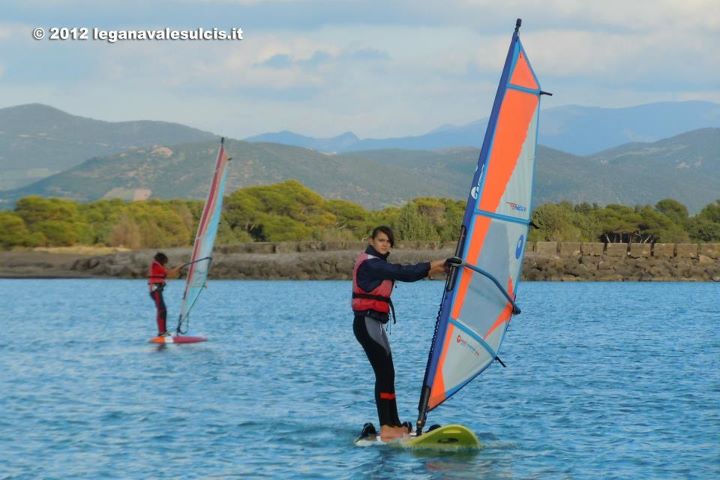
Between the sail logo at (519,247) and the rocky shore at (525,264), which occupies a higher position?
the sail logo at (519,247)

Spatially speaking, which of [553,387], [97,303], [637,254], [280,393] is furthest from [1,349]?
[637,254]

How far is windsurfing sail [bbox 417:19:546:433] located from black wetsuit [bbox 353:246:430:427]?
17.8 inches

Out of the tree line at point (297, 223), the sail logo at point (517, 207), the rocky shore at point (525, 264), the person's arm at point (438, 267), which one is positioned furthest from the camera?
the tree line at point (297, 223)

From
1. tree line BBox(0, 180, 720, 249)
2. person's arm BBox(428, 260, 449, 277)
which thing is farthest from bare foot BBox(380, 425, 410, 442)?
tree line BBox(0, 180, 720, 249)

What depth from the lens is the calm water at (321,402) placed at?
40.1 feet

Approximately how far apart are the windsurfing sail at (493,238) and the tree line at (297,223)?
6104 centimetres

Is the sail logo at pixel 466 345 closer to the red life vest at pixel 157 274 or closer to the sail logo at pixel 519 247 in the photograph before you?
the sail logo at pixel 519 247

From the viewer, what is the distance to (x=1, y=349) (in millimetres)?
25750

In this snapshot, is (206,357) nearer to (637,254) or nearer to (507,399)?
(507,399)

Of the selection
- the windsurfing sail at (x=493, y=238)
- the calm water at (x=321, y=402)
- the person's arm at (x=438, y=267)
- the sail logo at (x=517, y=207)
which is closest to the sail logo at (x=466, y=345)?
the windsurfing sail at (x=493, y=238)

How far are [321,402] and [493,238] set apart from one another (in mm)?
6036

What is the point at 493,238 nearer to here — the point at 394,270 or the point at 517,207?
the point at 517,207

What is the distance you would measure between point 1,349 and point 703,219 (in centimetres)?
6510

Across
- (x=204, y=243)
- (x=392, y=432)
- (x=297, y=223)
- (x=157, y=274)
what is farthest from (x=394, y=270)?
(x=297, y=223)
